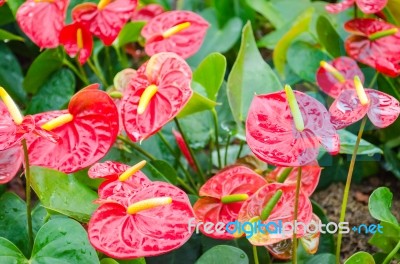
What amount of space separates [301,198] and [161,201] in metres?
0.20

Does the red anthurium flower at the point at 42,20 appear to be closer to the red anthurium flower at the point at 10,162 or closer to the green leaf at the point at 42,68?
the green leaf at the point at 42,68

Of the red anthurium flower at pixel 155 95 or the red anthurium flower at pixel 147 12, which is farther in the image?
the red anthurium flower at pixel 147 12

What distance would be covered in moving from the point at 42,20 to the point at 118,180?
362mm

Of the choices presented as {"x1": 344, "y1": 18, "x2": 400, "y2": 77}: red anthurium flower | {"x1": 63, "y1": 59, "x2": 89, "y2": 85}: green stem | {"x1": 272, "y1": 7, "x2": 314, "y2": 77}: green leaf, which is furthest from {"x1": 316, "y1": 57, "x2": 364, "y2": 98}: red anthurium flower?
{"x1": 63, "y1": 59, "x2": 89, "y2": 85}: green stem

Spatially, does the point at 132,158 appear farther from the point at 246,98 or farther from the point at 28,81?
the point at 28,81

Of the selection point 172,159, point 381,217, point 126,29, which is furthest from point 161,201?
point 126,29

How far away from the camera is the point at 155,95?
2.85ft

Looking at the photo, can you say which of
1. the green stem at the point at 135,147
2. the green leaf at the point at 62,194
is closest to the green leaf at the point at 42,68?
the green stem at the point at 135,147

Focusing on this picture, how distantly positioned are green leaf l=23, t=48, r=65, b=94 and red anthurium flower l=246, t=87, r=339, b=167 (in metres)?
0.53

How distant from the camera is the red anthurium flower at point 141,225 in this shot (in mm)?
708

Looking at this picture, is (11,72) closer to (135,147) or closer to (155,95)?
(135,147)

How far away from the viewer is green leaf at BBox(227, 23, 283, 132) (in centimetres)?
103

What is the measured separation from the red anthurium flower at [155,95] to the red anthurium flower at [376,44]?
14.4 inches

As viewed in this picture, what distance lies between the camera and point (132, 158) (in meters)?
1.02
